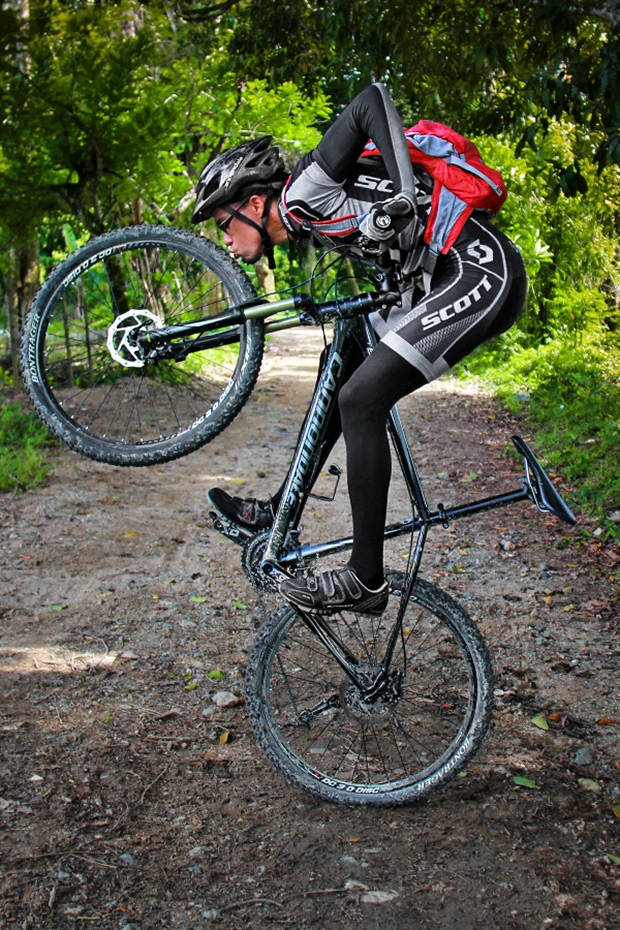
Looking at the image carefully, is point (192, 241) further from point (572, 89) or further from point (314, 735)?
point (572, 89)

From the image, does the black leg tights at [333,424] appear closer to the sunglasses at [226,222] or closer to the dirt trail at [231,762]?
the sunglasses at [226,222]

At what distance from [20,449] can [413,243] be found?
232 inches

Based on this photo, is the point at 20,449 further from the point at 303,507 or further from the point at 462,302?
the point at 462,302

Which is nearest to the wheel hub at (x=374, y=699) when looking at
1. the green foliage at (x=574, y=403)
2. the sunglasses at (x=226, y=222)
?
the sunglasses at (x=226, y=222)

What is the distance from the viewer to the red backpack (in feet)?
9.13

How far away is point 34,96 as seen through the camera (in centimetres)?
764

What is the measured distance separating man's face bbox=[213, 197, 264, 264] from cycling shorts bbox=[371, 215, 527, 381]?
2.02ft

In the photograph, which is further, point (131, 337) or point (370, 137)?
point (131, 337)

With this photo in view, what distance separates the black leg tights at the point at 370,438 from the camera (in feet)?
9.00

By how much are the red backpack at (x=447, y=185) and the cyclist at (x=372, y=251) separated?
5 cm

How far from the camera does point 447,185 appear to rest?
9.12 feet

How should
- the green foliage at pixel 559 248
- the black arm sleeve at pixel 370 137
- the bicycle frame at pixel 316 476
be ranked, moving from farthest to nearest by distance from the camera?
the green foliage at pixel 559 248
the bicycle frame at pixel 316 476
the black arm sleeve at pixel 370 137

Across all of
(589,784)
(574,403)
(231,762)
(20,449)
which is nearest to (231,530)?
(231,762)

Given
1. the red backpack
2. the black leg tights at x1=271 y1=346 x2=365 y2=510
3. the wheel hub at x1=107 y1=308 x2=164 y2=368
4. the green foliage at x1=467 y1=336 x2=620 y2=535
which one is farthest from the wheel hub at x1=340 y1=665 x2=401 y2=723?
the green foliage at x1=467 y1=336 x2=620 y2=535
